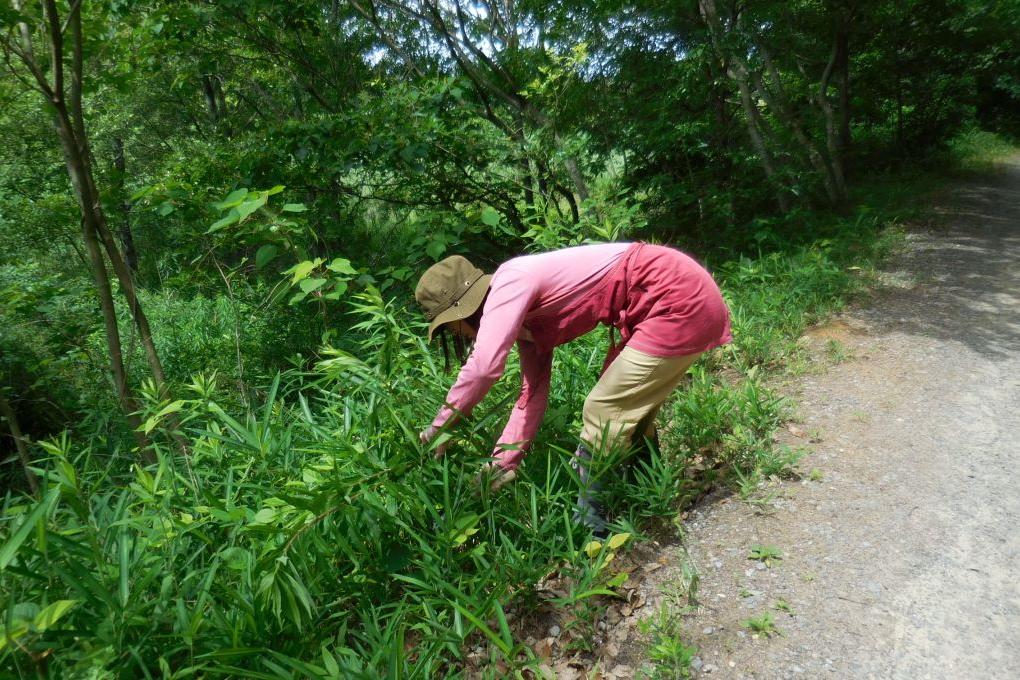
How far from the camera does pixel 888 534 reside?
8.36ft

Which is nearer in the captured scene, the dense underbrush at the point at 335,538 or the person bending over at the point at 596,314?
the dense underbrush at the point at 335,538

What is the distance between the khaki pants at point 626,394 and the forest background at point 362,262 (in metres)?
0.30

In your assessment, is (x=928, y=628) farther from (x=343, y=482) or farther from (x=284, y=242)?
(x=284, y=242)

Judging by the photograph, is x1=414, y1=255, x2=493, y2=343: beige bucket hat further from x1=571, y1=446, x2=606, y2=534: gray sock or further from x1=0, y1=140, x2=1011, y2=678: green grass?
x1=571, y1=446, x2=606, y2=534: gray sock

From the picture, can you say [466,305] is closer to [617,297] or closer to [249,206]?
[617,297]

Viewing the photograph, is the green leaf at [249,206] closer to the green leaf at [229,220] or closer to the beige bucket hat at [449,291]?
the green leaf at [229,220]

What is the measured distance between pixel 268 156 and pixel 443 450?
13.5 ft

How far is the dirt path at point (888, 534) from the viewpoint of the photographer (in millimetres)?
2031

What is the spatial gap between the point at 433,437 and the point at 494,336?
21.8 inches

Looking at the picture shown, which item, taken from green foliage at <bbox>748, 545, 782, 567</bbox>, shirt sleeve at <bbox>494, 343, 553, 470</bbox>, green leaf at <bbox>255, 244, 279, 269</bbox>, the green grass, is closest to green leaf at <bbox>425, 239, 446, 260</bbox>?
the green grass

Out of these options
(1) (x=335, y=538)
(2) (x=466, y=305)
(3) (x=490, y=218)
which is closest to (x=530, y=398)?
(2) (x=466, y=305)

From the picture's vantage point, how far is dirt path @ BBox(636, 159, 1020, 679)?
6.66 ft

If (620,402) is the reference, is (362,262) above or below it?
above

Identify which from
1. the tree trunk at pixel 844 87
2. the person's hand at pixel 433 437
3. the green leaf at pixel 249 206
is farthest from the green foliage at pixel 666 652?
the tree trunk at pixel 844 87
